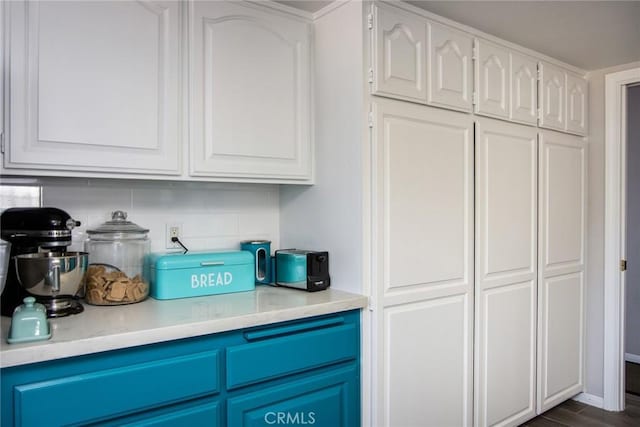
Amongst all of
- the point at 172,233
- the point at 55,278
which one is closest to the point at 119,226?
the point at 172,233

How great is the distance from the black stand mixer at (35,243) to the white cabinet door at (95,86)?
17cm

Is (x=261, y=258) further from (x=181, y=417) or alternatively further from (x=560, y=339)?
(x=560, y=339)

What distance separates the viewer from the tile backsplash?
1920mm

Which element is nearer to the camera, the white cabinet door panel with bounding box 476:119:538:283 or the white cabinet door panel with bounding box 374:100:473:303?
the white cabinet door panel with bounding box 374:100:473:303

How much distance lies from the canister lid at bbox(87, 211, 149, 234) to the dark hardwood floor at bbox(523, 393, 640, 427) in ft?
7.90

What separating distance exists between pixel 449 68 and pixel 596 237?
1.68 m

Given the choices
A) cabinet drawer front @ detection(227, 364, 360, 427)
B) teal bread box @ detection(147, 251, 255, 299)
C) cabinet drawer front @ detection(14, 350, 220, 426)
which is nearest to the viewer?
cabinet drawer front @ detection(14, 350, 220, 426)

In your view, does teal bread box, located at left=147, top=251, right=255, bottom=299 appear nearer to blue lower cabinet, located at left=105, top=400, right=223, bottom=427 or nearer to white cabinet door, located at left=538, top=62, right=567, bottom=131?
blue lower cabinet, located at left=105, top=400, right=223, bottom=427

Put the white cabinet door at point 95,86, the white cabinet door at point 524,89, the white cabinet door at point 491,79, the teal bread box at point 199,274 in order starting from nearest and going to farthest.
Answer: the white cabinet door at point 95,86, the teal bread box at point 199,274, the white cabinet door at point 491,79, the white cabinet door at point 524,89

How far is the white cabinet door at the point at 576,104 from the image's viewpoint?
2953 millimetres

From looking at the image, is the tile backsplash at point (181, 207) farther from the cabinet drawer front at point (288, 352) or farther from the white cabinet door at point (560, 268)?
the white cabinet door at point (560, 268)

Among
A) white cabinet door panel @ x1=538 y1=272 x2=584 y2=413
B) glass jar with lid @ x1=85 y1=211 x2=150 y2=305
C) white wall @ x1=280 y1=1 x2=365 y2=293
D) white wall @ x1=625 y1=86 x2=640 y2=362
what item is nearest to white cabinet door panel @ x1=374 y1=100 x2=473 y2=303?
white wall @ x1=280 y1=1 x2=365 y2=293

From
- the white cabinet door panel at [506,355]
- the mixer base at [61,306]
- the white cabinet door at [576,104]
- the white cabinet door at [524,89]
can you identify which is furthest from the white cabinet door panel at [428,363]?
the white cabinet door at [576,104]

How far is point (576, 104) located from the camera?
3.01 metres
